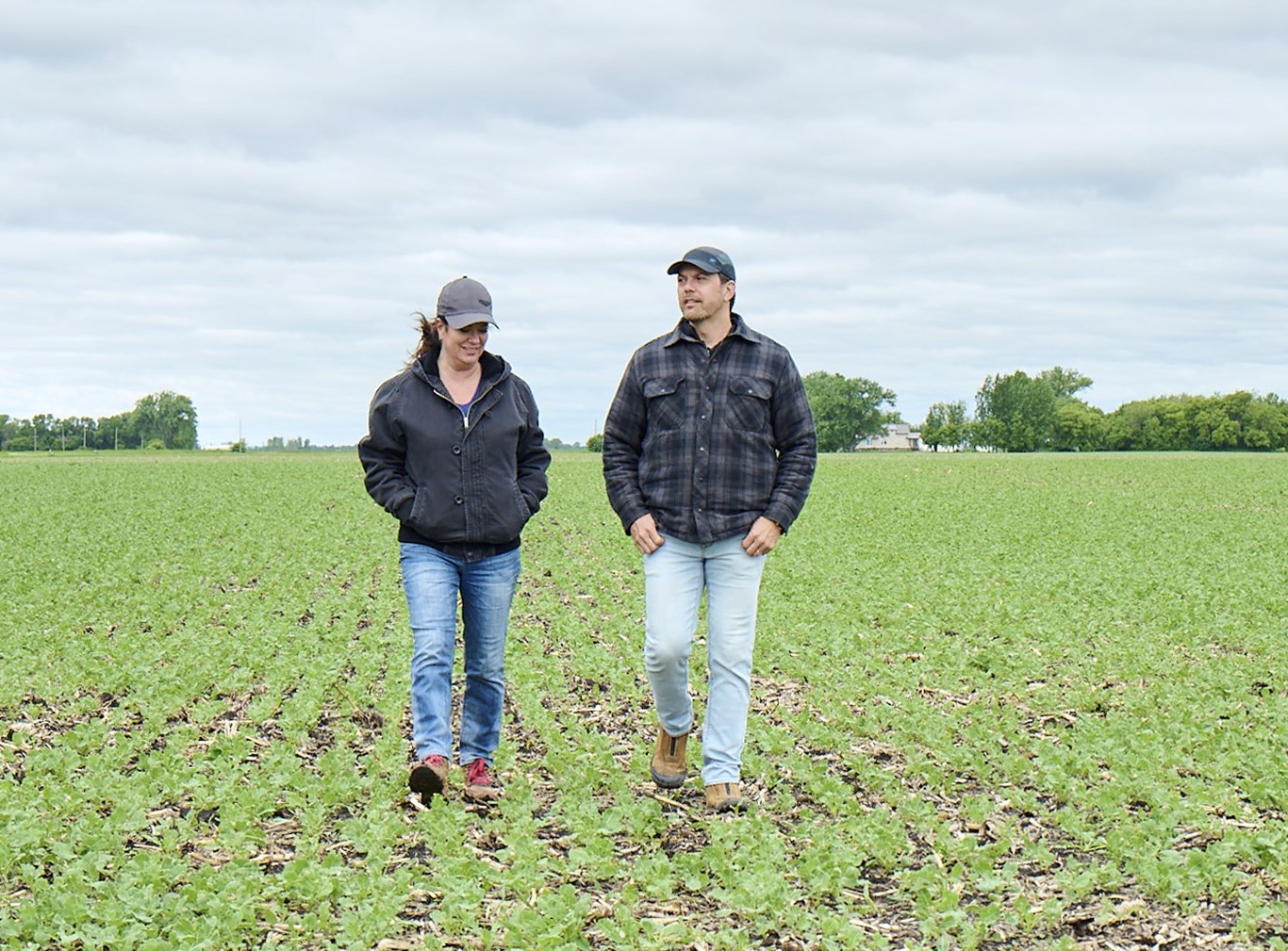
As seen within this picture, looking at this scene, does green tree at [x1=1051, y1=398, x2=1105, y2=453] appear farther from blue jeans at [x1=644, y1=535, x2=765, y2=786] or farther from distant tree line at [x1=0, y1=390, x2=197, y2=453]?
blue jeans at [x1=644, y1=535, x2=765, y2=786]

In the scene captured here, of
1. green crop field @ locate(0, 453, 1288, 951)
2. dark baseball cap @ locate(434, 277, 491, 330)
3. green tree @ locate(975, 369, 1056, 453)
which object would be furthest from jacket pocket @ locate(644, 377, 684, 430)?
green tree @ locate(975, 369, 1056, 453)

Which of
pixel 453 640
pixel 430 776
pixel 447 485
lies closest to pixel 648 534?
pixel 447 485

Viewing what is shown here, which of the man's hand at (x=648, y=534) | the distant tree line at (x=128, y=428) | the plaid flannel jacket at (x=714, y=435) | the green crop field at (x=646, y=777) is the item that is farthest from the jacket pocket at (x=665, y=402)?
the distant tree line at (x=128, y=428)

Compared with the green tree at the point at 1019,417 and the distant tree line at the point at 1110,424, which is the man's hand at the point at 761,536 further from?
the green tree at the point at 1019,417

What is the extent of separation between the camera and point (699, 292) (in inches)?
239

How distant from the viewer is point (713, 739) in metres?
6.29

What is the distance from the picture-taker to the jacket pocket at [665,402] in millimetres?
6246

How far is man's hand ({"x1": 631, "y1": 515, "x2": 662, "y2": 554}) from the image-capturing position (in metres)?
6.18

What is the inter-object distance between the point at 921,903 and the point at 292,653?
705 cm

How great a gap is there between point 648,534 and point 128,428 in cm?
17372

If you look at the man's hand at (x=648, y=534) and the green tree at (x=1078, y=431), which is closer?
the man's hand at (x=648, y=534)

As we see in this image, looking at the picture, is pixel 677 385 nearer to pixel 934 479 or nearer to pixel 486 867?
pixel 486 867

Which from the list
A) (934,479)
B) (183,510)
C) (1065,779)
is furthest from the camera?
(934,479)

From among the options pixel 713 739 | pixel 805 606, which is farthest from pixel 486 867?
pixel 805 606
